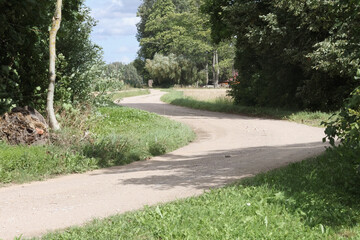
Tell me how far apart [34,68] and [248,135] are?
801 cm

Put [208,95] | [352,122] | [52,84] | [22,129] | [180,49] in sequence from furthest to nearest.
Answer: [180,49] → [208,95] → [52,84] → [22,129] → [352,122]

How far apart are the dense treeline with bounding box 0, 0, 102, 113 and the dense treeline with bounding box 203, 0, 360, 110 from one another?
9485mm

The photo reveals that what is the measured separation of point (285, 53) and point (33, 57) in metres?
13.4

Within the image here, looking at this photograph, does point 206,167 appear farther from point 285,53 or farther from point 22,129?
point 285,53

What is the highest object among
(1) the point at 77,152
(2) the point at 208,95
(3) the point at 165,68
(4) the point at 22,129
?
(3) the point at 165,68

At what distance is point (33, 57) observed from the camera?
1402cm

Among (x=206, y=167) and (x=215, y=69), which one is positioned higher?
(x=215, y=69)

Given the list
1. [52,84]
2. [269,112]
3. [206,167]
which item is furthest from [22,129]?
[269,112]

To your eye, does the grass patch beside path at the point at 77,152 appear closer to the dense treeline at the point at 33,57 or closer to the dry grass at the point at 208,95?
the dense treeline at the point at 33,57

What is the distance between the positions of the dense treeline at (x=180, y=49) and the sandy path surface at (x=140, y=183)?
44.5 meters

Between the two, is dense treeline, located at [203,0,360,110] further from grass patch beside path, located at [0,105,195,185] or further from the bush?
the bush

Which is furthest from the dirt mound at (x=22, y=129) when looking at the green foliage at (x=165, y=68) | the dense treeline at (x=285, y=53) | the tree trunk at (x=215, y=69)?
the green foliage at (x=165, y=68)

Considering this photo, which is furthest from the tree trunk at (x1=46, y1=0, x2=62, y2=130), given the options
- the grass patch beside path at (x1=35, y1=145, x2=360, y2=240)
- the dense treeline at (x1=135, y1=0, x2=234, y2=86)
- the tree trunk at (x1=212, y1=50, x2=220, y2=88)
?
the tree trunk at (x1=212, y1=50, x2=220, y2=88)

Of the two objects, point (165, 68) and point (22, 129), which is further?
point (165, 68)
